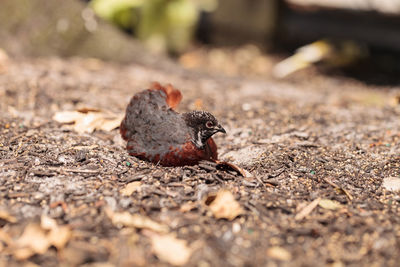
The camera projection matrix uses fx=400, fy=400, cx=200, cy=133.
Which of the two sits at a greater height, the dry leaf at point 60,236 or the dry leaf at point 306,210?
the dry leaf at point 60,236

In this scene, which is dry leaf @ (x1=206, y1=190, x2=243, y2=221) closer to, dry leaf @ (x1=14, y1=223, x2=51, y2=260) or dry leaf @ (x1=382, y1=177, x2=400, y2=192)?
dry leaf @ (x1=14, y1=223, x2=51, y2=260)

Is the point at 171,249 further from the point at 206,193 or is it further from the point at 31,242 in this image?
the point at 31,242

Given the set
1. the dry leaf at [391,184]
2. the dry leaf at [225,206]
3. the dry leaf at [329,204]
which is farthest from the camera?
the dry leaf at [391,184]

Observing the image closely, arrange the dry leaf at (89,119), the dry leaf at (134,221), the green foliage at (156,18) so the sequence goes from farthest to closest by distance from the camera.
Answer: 1. the green foliage at (156,18)
2. the dry leaf at (89,119)
3. the dry leaf at (134,221)

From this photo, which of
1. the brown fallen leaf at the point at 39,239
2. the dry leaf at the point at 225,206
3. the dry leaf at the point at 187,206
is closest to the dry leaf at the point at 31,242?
the brown fallen leaf at the point at 39,239

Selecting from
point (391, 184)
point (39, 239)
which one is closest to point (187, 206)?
point (39, 239)

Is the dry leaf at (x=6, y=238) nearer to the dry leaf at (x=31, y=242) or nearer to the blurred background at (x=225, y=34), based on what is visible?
the dry leaf at (x=31, y=242)
